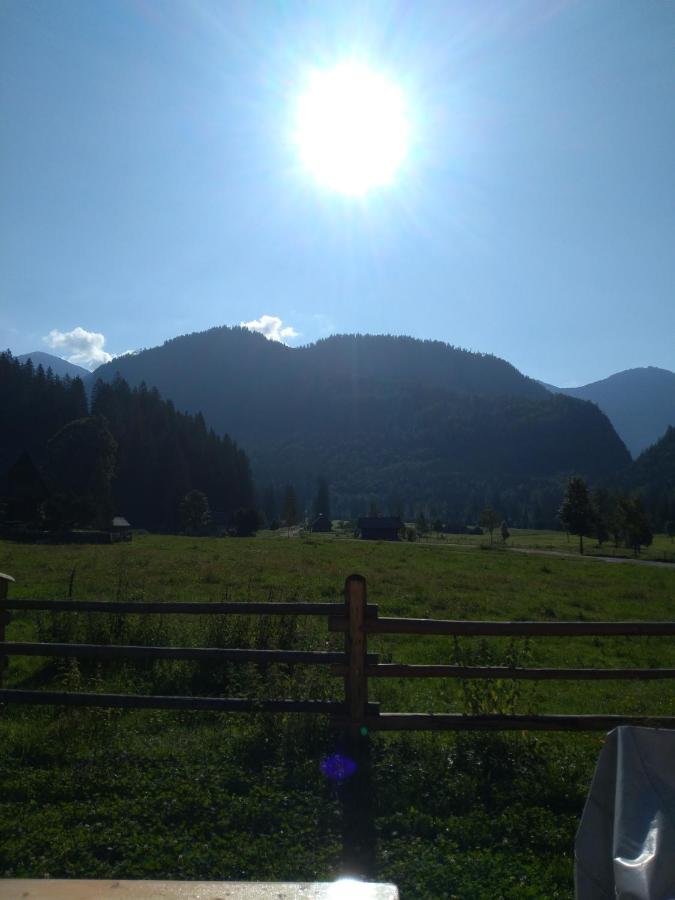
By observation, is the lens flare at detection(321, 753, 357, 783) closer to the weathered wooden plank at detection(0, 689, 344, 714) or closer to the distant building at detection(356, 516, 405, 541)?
the weathered wooden plank at detection(0, 689, 344, 714)

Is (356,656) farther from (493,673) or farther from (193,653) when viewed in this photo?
(193,653)

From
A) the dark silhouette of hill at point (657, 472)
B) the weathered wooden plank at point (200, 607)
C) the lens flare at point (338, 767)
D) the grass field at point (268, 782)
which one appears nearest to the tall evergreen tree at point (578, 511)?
the grass field at point (268, 782)

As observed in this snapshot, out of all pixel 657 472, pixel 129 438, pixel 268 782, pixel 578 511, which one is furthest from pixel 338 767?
pixel 657 472

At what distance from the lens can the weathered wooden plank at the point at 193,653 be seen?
704 centimetres

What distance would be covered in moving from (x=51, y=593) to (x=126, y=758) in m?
13.0

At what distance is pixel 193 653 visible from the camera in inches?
286

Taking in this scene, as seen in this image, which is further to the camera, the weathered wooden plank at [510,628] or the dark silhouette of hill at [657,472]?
the dark silhouette of hill at [657,472]

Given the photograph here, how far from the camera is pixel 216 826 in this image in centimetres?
524

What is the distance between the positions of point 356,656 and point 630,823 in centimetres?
418

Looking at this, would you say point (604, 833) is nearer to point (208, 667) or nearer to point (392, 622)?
point (392, 622)

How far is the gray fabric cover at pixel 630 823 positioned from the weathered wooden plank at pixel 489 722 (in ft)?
12.6

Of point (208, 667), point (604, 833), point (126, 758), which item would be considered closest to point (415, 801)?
point (126, 758)

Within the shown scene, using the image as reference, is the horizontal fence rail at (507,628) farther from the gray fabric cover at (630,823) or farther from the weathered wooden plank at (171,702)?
the gray fabric cover at (630,823)

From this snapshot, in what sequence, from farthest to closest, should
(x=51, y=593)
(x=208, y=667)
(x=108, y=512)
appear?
1. (x=108, y=512)
2. (x=51, y=593)
3. (x=208, y=667)
